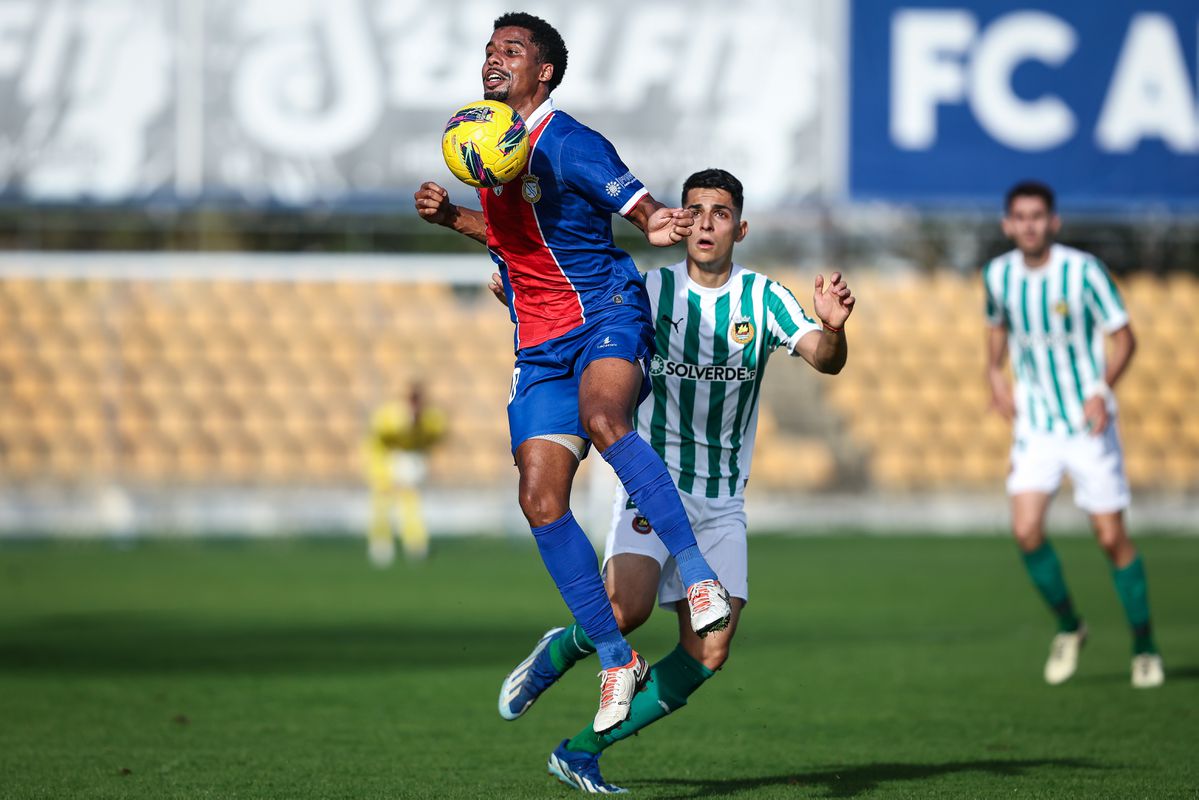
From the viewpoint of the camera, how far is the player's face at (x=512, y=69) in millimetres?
5453

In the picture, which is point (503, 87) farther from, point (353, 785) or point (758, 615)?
point (758, 615)

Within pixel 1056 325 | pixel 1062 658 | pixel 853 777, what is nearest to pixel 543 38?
pixel 853 777

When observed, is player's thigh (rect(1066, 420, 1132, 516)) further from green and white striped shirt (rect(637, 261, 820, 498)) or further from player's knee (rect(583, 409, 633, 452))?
player's knee (rect(583, 409, 633, 452))

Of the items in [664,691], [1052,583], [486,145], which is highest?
[486,145]

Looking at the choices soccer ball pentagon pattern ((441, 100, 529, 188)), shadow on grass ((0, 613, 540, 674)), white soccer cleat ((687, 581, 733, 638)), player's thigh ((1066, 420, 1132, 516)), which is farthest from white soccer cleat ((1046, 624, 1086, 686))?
soccer ball pentagon pattern ((441, 100, 529, 188))

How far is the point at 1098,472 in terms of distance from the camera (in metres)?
8.40

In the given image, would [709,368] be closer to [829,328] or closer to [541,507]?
[829,328]

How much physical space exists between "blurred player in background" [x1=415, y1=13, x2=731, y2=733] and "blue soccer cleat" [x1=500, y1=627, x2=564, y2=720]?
43cm

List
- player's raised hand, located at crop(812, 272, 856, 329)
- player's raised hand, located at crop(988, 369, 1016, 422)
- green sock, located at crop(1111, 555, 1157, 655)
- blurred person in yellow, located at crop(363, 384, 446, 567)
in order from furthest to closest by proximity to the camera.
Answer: blurred person in yellow, located at crop(363, 384, 446, 567), player's raised hand, located at crop(988, 369, 1016, 422), green sock, located at crop(1111, 555, 1157, 655), player's raised hand, located at crop(812, 272, 856, 329)

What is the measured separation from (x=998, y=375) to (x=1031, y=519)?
2.83ft

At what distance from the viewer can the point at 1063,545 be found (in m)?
19.2

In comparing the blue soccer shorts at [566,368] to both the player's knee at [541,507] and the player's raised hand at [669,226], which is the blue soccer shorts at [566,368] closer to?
the player's knee at [541,507]

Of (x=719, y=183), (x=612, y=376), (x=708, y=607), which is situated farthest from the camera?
(x=719, y=183)

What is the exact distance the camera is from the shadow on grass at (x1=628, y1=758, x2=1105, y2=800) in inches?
219
